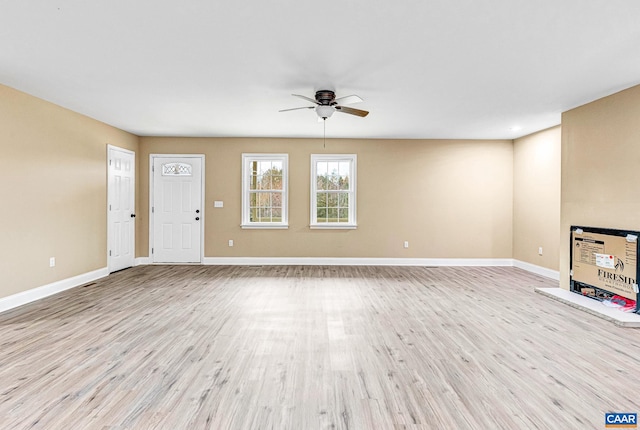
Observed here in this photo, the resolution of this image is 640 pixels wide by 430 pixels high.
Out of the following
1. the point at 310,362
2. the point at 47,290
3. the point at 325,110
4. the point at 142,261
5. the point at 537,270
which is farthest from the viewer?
the point at 142,261

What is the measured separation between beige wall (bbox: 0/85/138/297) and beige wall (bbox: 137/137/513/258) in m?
1.67

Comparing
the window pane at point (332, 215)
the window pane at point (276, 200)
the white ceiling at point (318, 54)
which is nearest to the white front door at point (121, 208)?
the white ceiling at point (318, 54)

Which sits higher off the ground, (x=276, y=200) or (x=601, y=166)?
(x=601, y=166)

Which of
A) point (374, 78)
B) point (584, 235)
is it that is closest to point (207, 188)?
point (374, 78)

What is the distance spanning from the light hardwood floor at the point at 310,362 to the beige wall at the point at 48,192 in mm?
613

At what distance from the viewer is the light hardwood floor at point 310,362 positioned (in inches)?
78.7

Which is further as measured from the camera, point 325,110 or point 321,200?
point 321,200

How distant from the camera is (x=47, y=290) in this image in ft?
14.9

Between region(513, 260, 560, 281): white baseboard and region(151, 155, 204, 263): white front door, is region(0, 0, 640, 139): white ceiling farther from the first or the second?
region(513, 260, 560, 281): white baseboard

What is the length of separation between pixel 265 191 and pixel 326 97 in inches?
133

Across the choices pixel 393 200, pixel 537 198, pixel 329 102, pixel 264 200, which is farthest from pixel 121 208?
pixel 537 198

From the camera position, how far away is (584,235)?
14.7 feet

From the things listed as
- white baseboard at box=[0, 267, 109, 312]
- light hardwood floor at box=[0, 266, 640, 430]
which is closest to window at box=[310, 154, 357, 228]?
light hardwood floor at box=[0, 266, 640, 430]

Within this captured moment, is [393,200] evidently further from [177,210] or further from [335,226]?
[177,210]
